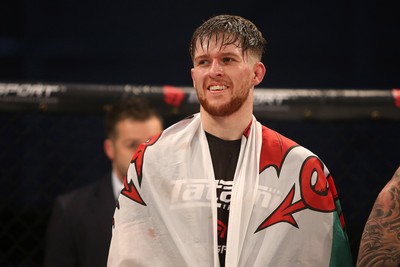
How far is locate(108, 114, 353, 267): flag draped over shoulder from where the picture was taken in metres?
1.96

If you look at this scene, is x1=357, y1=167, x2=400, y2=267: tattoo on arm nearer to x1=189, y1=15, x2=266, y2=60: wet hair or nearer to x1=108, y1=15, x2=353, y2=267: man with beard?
x1=108, y1=15, x2=353, y2=267: man with beard

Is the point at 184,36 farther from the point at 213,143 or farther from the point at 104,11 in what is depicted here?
the point at 213,143

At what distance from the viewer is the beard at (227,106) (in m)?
2.01

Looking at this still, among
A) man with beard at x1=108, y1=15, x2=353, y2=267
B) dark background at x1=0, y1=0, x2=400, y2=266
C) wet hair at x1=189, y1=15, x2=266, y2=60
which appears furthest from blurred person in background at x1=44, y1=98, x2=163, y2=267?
dark background at x1=0, y1=0, x2=400, y2=266

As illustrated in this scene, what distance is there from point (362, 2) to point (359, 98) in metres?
1.34

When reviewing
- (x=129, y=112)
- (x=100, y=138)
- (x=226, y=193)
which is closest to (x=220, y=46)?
(x=226, y=193)

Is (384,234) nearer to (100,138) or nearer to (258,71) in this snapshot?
(258,71)

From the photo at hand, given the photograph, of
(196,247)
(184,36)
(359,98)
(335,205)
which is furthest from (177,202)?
(184,36)

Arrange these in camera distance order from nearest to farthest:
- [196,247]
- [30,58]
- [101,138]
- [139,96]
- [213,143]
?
[196,247] < [213,143] < [139,96] < [101,138] < [30,58]

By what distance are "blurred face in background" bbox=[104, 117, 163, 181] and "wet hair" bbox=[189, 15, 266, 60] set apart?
882 millimetres

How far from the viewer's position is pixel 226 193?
201 centimetres

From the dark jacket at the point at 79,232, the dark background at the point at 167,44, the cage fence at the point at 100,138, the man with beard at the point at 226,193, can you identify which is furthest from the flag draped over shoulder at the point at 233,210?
the dark background at the point at 167,44

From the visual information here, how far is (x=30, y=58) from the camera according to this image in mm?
4215

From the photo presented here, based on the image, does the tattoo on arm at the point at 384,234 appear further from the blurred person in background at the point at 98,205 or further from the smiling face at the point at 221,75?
the blurred person in background at the point at 98,205
